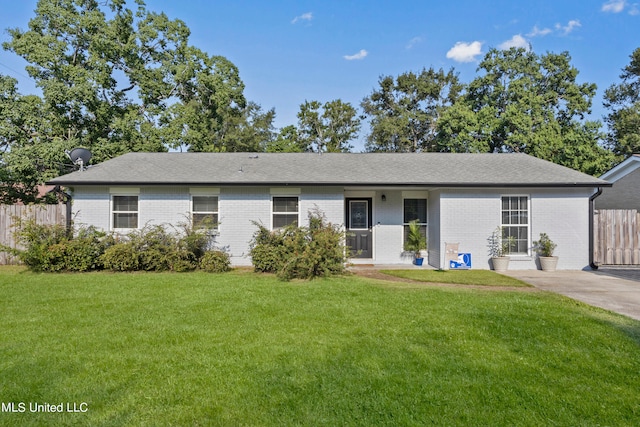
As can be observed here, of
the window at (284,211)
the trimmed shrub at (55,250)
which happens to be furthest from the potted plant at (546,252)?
the trimmed shrub at (55,250)

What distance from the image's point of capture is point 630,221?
1138 cm

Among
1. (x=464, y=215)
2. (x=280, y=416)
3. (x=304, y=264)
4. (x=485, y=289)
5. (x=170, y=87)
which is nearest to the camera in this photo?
(x=280, y=416)

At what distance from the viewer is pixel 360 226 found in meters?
12.7

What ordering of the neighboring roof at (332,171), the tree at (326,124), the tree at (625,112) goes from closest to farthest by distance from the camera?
the neighboring roof at (332,171)
the tree at (625,112)
the tree at (326,124)

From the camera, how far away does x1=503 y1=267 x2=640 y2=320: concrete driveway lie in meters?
6.75

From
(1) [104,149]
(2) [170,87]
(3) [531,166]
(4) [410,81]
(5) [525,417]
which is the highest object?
(4) [410,81]

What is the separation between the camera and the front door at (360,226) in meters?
12.6

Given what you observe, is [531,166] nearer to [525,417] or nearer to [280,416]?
[525,417]

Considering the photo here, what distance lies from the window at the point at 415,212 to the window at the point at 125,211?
344 inches

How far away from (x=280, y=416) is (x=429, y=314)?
3.53 m

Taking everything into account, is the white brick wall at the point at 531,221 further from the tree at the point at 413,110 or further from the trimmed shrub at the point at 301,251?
the tree at the point at 413,110

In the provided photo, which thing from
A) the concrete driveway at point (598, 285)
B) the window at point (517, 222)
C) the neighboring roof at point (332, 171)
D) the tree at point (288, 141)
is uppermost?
the tree at point (288, 141)

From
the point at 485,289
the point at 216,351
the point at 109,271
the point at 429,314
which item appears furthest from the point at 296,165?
the point at 216,351

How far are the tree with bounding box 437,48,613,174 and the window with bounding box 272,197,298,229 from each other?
49.5 feet
